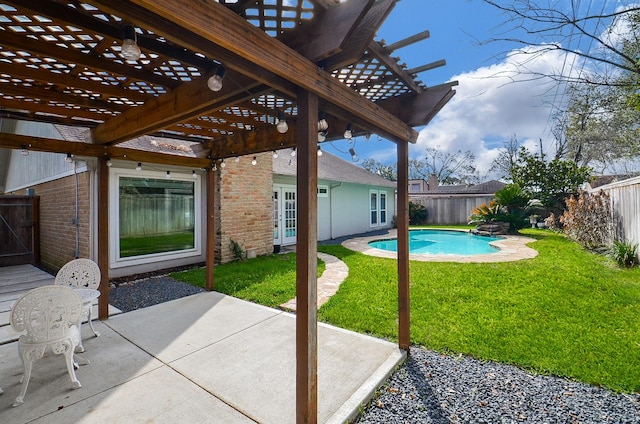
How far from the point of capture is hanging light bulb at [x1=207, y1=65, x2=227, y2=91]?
7.26 ft

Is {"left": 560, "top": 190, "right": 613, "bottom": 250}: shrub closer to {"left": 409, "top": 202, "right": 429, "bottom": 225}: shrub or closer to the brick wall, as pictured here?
{"left": 409, "top": 202, "right": 429, "bottom": 225}: shrub

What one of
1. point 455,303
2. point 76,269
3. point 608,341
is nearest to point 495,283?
point 455,303

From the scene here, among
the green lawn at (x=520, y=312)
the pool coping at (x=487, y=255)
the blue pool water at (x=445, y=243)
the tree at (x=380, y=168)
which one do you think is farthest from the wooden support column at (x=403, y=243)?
the tree at (x=380, y=168)

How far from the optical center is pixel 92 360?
3.47 meters

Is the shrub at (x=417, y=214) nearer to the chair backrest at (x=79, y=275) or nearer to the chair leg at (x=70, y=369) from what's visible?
the chair backrest at (x=79, y=275)

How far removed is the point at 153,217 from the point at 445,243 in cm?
1191

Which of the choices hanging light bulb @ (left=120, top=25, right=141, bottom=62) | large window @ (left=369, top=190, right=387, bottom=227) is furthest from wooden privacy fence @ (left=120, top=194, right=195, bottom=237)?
large window @ (left=369, top=190, right=387, bottom=227)

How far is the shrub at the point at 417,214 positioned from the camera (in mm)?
20953

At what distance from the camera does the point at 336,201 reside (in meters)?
14.7

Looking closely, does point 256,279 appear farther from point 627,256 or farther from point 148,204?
point 627,256

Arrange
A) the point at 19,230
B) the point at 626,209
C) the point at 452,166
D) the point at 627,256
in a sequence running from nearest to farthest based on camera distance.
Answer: the point at 627,256, the point at 626,209, the point at 19,230, the point at 452,166

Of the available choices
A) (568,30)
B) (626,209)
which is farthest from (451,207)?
(568,30)

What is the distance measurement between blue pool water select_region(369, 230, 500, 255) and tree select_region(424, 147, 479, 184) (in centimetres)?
3098

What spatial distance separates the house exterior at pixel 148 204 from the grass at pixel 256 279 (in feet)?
3.05
